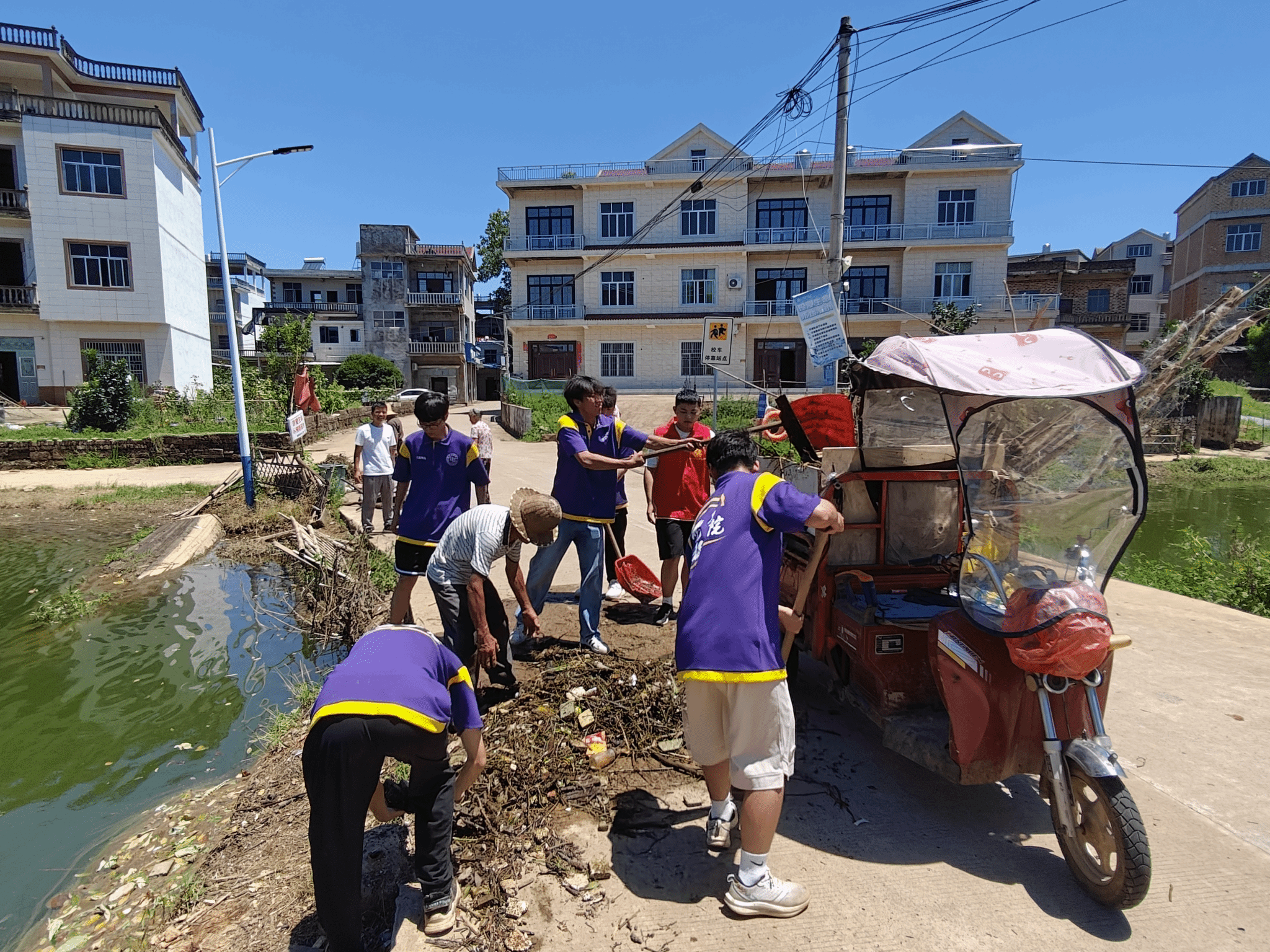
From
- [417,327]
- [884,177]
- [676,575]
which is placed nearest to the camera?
[676,575]

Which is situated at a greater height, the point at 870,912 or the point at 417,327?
the point at 417,327

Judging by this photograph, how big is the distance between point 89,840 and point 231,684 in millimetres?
1784

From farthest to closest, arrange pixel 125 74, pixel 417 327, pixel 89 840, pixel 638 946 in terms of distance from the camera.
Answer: pixel 417 327, pixel 125 74, pixel 89 840, pixel 638 946

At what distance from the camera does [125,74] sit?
93.5 ft

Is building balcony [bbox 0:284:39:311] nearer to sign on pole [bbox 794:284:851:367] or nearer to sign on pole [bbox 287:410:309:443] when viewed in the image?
sign on pole [bbox 287:410:309:443]

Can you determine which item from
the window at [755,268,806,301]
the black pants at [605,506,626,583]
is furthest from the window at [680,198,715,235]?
the black pants at [605,506,626,583]

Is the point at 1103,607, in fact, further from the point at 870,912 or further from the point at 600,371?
the point at 600,371

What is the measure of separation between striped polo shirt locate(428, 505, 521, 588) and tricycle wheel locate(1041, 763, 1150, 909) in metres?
2.73

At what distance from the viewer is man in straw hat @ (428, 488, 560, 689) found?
366 cm

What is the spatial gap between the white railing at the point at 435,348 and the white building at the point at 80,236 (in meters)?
16.8

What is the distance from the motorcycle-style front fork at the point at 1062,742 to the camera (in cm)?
266

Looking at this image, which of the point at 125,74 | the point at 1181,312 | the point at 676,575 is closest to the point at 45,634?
the point at 676,575

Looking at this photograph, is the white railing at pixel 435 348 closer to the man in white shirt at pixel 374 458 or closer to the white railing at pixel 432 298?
the white railing at pixel 432 298

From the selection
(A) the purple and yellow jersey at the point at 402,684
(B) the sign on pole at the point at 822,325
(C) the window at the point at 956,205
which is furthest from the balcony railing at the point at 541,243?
(A) the purple and yellow jersey at the point at 402,684
